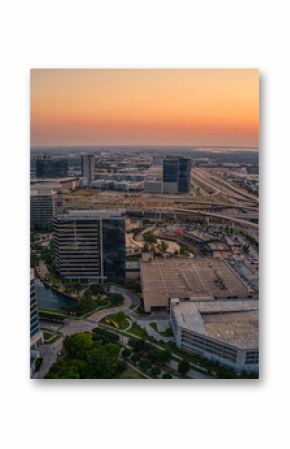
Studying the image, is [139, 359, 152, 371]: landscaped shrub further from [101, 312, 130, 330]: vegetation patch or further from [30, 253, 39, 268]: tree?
[30, 253, 39, 268]: tree

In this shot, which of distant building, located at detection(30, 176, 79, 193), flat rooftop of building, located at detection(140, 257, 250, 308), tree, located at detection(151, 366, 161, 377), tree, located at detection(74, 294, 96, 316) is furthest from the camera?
distant building, located at detection(30, 176, 79, 193)

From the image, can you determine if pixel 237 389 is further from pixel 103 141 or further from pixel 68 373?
pixel 103 141

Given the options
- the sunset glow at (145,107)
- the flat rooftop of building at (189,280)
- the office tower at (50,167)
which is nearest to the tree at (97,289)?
the flat rooftop of building at (189,280)

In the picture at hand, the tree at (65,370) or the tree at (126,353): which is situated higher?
the tree at (126,353)

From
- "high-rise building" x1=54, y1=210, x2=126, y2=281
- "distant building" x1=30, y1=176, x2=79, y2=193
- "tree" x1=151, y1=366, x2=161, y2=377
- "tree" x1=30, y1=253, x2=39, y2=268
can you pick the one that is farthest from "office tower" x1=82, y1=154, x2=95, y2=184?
"tree" x1=151, y1=366, x2=161, y2=377

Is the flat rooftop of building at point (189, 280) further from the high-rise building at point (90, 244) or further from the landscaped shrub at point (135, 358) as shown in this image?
the landscaped shrub at point (135, 358)
